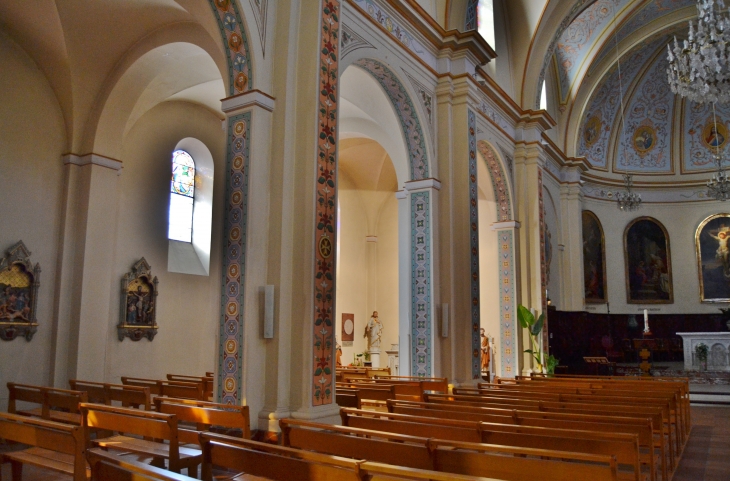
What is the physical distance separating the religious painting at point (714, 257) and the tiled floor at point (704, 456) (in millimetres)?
11669

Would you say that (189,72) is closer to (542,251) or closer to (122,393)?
(122,393)

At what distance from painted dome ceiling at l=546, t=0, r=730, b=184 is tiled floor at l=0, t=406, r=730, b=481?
11.7 metres

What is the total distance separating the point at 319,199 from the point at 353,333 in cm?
1086

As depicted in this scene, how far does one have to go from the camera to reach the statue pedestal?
17172 mm

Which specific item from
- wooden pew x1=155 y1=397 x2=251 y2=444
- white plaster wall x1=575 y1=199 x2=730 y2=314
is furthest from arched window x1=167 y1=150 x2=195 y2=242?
white plaster wall x1=575 y1=199 x2=730 y2=314

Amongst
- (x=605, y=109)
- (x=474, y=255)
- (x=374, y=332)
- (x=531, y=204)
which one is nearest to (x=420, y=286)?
(x=474, y=255)

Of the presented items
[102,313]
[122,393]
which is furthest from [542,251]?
[122,393]

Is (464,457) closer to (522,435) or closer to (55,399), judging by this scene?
(522,435)

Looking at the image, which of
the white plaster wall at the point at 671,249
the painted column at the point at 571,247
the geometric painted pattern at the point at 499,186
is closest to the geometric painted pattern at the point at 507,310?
the geometric painted pattern at the point at 499,186

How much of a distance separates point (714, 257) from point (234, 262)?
759 inches

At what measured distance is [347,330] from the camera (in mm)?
17422

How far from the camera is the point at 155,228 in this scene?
Answer: 12.3 metres

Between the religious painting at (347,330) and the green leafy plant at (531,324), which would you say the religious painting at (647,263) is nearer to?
the green leafy plant at (531,324)

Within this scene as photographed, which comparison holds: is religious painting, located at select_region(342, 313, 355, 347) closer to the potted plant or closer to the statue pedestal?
the statue pedestal
